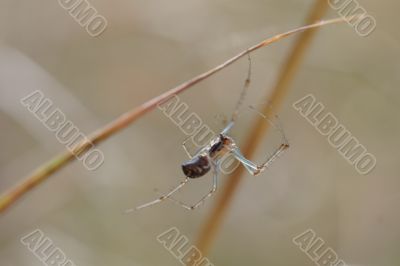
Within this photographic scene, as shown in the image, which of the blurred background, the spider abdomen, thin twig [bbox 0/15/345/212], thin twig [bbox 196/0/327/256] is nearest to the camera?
thin twig [bbox 0/15/345/212]

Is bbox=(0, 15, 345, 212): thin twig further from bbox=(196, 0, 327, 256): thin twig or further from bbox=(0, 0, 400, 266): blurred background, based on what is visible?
bbox=(0, 0, 400, 266): blurred background

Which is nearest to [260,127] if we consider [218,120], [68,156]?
[68,156]

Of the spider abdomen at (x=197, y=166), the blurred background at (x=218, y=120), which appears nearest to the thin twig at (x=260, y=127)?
the spider abdomen at (x=197, y=166)

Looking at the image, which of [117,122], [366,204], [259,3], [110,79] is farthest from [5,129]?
[117,122]

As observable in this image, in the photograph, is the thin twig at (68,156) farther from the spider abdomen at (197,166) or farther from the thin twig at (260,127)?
the spider abdomen at (197,166)

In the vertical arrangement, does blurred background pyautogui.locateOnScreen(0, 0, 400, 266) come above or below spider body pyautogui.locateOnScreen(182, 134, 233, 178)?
above

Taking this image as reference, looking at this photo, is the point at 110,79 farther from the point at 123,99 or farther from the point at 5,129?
the point at 5,129

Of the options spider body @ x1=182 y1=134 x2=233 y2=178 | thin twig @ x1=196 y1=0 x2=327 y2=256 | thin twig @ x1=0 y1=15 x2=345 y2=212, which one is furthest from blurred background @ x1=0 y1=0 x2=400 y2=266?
thin twig @ x1=0 y1=15 x2=345 y2=212
